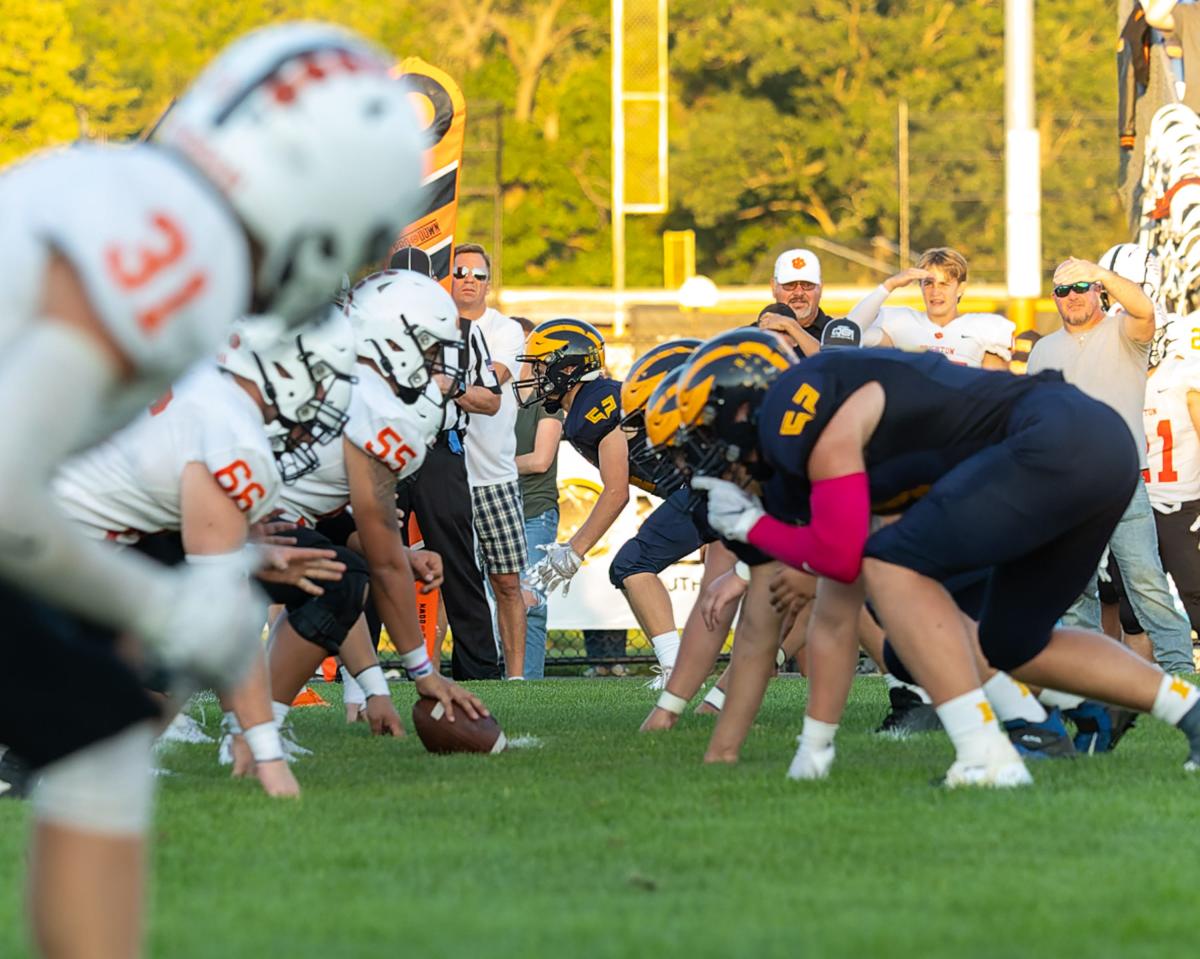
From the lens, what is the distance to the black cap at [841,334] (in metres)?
10.3

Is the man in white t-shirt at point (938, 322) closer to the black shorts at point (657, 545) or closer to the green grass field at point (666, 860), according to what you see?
the black shorts at point (657, 545)

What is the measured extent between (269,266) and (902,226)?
46317 millimetres

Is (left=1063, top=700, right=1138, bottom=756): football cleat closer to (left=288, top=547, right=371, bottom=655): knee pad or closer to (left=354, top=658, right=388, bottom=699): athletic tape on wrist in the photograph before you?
(left=288, top=547, right=371, bottom=655): knee pad

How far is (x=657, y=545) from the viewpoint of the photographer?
1107 cm

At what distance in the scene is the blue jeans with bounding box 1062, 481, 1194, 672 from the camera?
11391 millimetres

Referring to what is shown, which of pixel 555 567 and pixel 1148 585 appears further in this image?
pixel 1148 585

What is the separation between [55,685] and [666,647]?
783cm

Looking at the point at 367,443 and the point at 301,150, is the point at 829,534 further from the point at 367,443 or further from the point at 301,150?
the point at 301,150

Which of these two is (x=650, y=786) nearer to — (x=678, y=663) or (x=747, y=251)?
(x=678, y=663)

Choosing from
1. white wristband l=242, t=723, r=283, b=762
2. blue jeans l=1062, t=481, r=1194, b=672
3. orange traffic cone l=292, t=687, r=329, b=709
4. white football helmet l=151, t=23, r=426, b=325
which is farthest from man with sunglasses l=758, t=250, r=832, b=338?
white football helmet l=151, t=23, r=426, b=325

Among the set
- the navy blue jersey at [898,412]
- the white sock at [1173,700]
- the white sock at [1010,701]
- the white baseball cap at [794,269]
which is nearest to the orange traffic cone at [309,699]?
the white baseball cap at [794,269]

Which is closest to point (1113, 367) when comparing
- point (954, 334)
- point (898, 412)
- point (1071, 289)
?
point (1071, 289)

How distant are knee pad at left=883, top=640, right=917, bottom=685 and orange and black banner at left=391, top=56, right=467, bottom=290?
494 centimetres

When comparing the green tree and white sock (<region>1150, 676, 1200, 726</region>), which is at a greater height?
the green tree
